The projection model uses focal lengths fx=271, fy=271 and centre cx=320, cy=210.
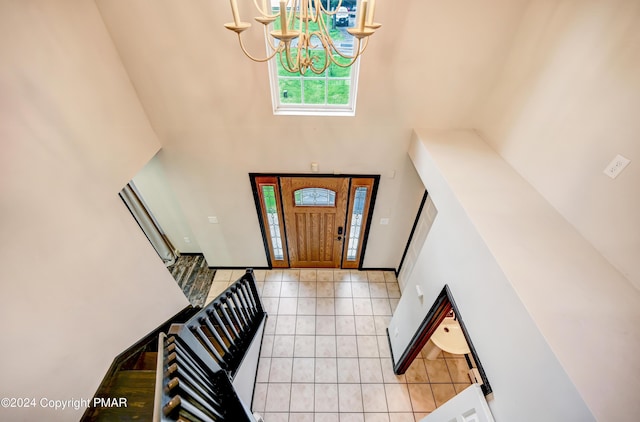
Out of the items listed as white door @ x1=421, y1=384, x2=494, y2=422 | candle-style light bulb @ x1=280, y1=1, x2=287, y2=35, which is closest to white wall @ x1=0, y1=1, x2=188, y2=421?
candle-style light bulb @ x1=280, y1=1, x2=287, y2=35

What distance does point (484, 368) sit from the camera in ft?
5.58

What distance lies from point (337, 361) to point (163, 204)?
3.29 metres

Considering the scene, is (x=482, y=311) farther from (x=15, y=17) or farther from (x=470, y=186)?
(x=15, y=17)

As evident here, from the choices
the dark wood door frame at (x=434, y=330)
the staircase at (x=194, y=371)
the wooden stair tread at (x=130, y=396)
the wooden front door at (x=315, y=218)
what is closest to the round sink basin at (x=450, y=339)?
the dark wood door frame at (x=434, y=330)

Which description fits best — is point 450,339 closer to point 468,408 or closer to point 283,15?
point 468,408

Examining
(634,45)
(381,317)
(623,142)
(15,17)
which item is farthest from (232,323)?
(634,45)

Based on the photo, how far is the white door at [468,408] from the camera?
5.52 feet

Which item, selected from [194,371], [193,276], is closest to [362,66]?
[194,371]

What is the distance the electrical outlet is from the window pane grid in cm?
222

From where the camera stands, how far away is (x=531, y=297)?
1383 millimetres

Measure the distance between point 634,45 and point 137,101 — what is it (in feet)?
12.2

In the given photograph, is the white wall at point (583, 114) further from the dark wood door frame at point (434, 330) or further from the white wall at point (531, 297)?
the dark wood door frame at point (434, 330)

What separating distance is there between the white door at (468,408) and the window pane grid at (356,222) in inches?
89.2

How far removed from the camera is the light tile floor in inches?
118
